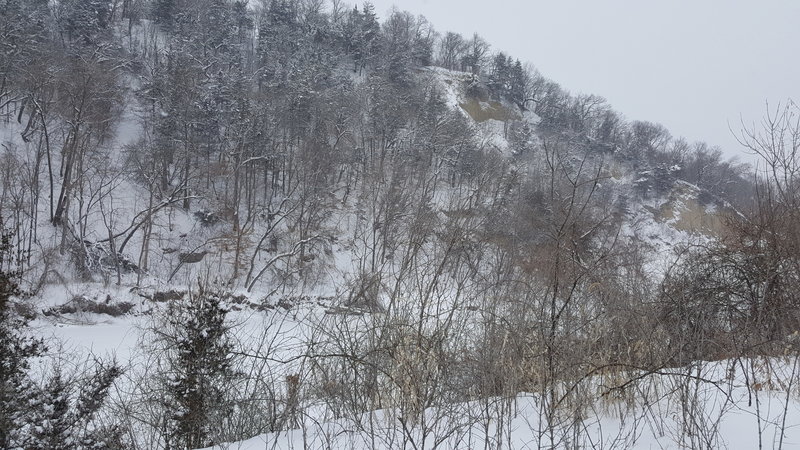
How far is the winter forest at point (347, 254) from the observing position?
11.9ft

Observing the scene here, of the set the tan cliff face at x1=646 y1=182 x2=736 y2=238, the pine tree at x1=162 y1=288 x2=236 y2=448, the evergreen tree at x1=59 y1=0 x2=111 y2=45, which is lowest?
the pine tree at x1=162 y1=288 x2=236 y2=448

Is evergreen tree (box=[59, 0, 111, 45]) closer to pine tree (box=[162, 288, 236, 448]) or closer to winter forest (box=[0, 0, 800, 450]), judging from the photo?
winter forest (box=[0, 0, 800, 450])

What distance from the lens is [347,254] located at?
26.1 meters

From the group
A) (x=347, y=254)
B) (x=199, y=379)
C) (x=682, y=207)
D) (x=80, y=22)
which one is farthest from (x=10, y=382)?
(x=682, y=207)

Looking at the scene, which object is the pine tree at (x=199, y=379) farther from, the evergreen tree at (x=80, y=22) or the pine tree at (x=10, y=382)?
the evergreen tree at (x=80, y=22)

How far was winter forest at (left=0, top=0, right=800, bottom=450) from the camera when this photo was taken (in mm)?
3619

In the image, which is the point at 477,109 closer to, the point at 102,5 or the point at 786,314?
the point at 102,5

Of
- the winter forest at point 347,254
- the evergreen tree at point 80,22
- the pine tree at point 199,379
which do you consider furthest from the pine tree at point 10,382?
the evergreen tree at point 80,22

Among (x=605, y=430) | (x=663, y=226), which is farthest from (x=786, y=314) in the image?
(x=663, y=226)

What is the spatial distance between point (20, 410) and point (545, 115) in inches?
2328

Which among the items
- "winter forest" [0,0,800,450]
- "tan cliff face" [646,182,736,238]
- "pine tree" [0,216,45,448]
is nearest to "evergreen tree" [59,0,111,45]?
"winter forest" [0,0,800,450]

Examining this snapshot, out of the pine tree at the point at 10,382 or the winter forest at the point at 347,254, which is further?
the pine tree at the point at 10,382

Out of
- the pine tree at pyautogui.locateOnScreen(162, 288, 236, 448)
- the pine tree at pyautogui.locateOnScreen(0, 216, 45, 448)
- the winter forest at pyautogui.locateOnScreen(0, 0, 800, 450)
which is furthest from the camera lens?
the pine tree at pyautogui.locateOnScreen(162, 288, 236, 448)

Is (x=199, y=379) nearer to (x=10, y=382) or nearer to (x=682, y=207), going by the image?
(x=10, y=382)
